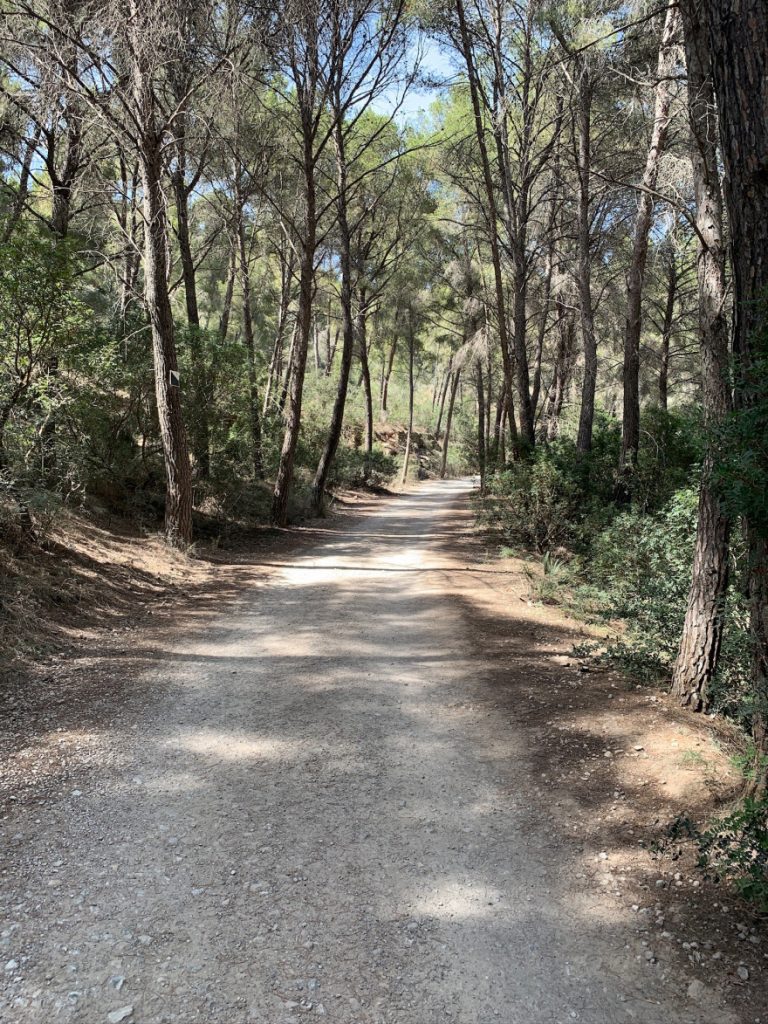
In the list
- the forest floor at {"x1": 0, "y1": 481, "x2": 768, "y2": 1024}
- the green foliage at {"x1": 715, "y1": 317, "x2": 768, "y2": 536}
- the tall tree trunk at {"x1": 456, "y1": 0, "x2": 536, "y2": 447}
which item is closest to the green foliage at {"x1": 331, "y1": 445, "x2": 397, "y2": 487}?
the tall tree trunk at {"x1": 456, "y1": 0, "x2": 536, "y2": 447}

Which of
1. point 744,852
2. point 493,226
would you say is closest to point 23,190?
point 493,226

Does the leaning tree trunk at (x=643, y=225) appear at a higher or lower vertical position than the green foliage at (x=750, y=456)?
higher

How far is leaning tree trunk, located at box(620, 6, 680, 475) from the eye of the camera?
8664mm

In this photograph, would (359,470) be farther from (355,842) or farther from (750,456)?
(750,456)

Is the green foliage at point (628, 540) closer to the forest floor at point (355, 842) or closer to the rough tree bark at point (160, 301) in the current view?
the forest floor at point (355, 842)

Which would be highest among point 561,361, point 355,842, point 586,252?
point 586,252

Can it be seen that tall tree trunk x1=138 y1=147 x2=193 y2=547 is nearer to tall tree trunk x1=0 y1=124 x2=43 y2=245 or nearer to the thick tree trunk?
tall tree trunk x1=0 y1=124 x2=43 y2=245

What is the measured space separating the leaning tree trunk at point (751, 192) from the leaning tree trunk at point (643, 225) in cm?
Result: 608

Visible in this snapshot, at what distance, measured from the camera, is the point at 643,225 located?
1025cm

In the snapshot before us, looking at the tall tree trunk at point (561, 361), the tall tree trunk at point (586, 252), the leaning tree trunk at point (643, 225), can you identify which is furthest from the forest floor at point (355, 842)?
the tall tree trunk at point (561, 361)

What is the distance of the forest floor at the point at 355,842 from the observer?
2.17 metres

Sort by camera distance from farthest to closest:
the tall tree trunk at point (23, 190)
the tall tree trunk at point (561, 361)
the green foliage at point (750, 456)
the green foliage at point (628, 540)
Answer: the tall tree trunk at point (561, 361), the tall tree trunk at point (23, 190), the green foliage at point (628, 540), the green foliage at point (750, 456)

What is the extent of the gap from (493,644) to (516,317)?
384 inches

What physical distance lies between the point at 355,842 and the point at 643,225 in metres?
10.6
